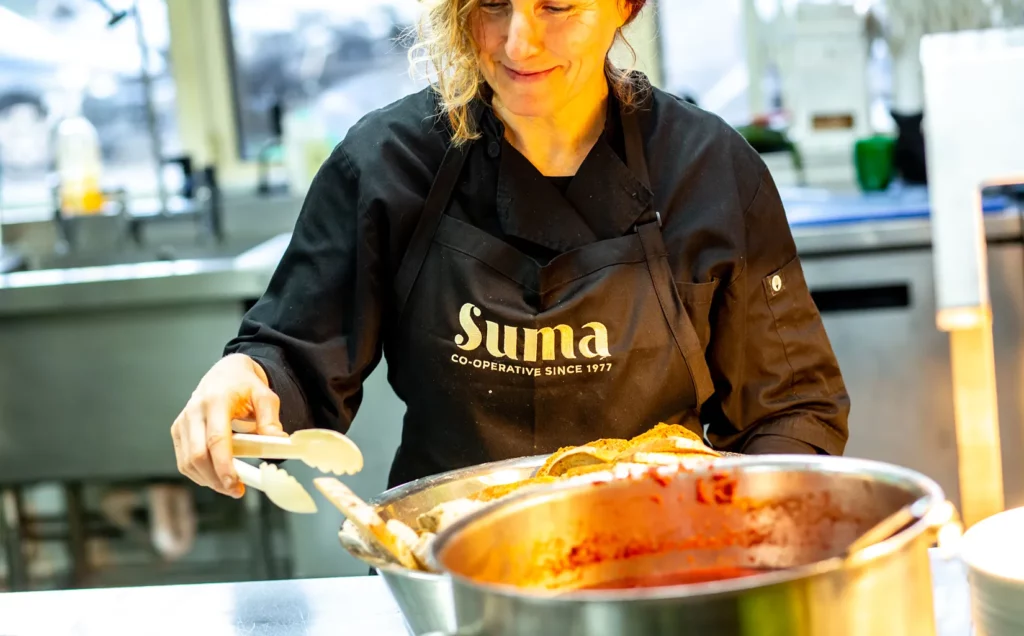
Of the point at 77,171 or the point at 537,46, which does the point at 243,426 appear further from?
the point at 77,171

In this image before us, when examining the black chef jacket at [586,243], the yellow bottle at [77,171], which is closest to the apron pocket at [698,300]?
the black chef jacket at [586,243]

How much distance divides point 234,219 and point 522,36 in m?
2.26

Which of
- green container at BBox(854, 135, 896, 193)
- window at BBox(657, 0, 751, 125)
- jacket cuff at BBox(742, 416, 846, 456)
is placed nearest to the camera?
jacket cuff at BBox(742, 416, 846, 456)

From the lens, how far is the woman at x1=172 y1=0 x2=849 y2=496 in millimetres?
1374

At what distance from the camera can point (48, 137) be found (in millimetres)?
3643

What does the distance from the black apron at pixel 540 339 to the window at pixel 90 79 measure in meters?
2.34

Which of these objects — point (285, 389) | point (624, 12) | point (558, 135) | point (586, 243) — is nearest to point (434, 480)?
point (285, 389)

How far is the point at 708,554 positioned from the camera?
2.66 ft

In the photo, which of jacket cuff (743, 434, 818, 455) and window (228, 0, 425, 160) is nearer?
jacket cuff (743, 434, 818, 455)

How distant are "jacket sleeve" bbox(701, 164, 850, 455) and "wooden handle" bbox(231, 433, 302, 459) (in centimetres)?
61

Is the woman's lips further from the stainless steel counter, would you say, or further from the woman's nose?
the stainless steel counter

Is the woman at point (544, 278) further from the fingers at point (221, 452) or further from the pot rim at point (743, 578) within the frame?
the pot rim at point (743, 578)

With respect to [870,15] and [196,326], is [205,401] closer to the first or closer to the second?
[196,326]

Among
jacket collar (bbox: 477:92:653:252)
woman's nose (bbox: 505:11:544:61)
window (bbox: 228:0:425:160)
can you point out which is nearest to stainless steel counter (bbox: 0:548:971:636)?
jacket collar (bbox: 477:92:653:252)
